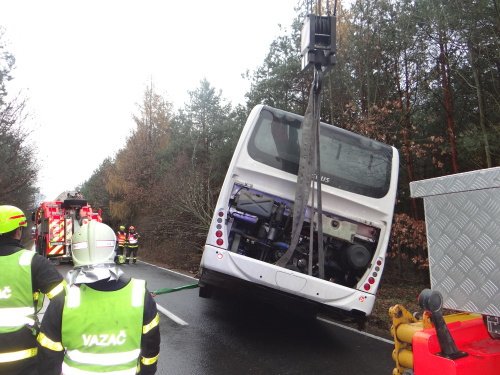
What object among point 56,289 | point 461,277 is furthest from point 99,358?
point 461,277

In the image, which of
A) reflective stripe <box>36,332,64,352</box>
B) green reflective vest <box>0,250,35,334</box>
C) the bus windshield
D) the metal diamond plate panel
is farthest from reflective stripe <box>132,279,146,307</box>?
the bus windshield

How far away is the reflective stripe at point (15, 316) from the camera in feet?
8.84

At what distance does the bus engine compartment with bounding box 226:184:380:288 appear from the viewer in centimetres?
573

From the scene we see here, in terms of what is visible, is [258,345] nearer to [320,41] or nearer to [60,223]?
[320,41]

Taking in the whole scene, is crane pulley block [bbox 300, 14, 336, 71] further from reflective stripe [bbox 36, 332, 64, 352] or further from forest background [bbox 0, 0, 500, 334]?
forest background [bbox 0, 0, 500, 334]

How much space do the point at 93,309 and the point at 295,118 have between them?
15.6 ft

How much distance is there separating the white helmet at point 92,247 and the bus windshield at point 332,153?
3912 mm

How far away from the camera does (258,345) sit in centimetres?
600

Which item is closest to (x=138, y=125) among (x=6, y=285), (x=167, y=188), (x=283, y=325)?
(x=167, y=188)

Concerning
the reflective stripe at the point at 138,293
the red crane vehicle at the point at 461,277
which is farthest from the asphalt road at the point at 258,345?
the reflective stripe at the point at 138,293

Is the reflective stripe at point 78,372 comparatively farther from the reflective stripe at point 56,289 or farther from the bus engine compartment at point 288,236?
the bus engine compartment at point 288,236

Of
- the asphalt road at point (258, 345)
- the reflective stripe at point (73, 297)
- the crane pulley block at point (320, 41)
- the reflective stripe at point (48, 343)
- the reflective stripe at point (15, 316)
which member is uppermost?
the crane pulley block at point (320, 41)

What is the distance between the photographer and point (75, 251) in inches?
85.4

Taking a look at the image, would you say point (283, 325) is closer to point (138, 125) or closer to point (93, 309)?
point (93, 309)
